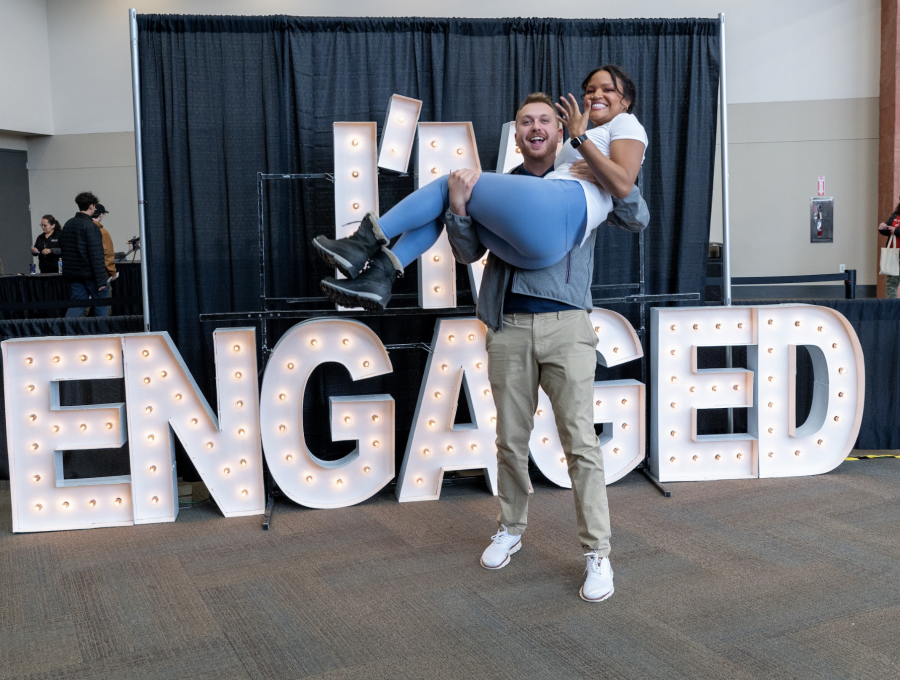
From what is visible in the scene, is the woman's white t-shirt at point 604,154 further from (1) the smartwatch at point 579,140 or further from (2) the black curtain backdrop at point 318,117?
(2) the black curtain backdrop at point 318,117

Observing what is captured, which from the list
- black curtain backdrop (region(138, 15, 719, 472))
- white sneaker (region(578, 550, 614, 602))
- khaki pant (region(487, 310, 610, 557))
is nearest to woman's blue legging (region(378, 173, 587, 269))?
khaki pant (region(487, 310, 610, 557))

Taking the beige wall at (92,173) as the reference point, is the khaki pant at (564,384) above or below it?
below

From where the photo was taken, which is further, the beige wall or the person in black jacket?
the beige wall

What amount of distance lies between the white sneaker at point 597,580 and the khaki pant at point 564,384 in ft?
0.10

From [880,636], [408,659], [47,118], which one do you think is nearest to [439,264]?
[408,659]

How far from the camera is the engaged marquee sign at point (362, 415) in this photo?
343 cm

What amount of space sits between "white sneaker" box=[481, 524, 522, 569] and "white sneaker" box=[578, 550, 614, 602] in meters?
0.33

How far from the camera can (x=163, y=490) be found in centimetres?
350

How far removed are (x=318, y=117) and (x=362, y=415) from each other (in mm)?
1471

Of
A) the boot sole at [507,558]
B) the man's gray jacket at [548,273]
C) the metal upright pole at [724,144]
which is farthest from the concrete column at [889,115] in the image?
the boot sole at [507,558]

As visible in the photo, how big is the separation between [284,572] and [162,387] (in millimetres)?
1083

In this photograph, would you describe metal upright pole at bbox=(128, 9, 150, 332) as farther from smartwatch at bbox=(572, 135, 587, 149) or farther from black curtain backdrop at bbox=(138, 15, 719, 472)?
smartwatch at bbox=(572, 135, 587, 149)

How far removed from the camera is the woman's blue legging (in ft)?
7.89

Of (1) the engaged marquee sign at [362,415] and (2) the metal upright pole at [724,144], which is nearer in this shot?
(1) the engaged marquee sign at [362,415]
